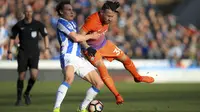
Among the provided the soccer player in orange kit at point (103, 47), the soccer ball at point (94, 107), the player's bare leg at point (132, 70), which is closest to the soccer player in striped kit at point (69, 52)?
the soccer player in orange kit at point (103, 47)

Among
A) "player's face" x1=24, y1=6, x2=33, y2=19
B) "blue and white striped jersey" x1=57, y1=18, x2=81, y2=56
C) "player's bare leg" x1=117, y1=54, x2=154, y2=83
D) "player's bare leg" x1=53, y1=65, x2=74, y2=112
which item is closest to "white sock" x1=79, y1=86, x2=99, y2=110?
"player's bare leg" x1=53, y1=65, x2=74, y2=112

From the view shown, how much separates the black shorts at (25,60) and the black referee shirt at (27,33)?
0.38 feet

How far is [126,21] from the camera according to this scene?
110 ft

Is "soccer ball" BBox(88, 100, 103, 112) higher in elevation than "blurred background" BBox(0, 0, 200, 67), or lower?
higher

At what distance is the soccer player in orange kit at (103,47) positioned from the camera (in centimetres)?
1519

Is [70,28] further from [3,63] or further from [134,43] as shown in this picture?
[134,43]

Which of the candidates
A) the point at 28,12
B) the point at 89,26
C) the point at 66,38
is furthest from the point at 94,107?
the point at 28,12

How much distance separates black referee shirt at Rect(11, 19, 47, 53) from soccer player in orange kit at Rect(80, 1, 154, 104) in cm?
296

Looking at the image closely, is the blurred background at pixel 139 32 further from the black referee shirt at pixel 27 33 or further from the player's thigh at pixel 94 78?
the player's thigh at pixel 94 78

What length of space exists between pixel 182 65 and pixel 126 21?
3281 mm

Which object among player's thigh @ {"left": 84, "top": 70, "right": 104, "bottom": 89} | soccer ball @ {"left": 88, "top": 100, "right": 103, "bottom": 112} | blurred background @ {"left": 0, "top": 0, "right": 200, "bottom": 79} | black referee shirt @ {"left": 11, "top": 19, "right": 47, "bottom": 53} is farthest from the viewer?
blurred background @ {"left": 0, "top": 0, "right": 200, "bottom": 79}

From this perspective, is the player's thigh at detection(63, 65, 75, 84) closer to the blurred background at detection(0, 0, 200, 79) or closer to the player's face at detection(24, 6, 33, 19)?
the player's face at detection(24, 6, 33, 19)

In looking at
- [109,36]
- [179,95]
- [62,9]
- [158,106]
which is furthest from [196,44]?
[62,9]

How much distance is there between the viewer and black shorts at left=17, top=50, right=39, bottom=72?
18.8 metres
